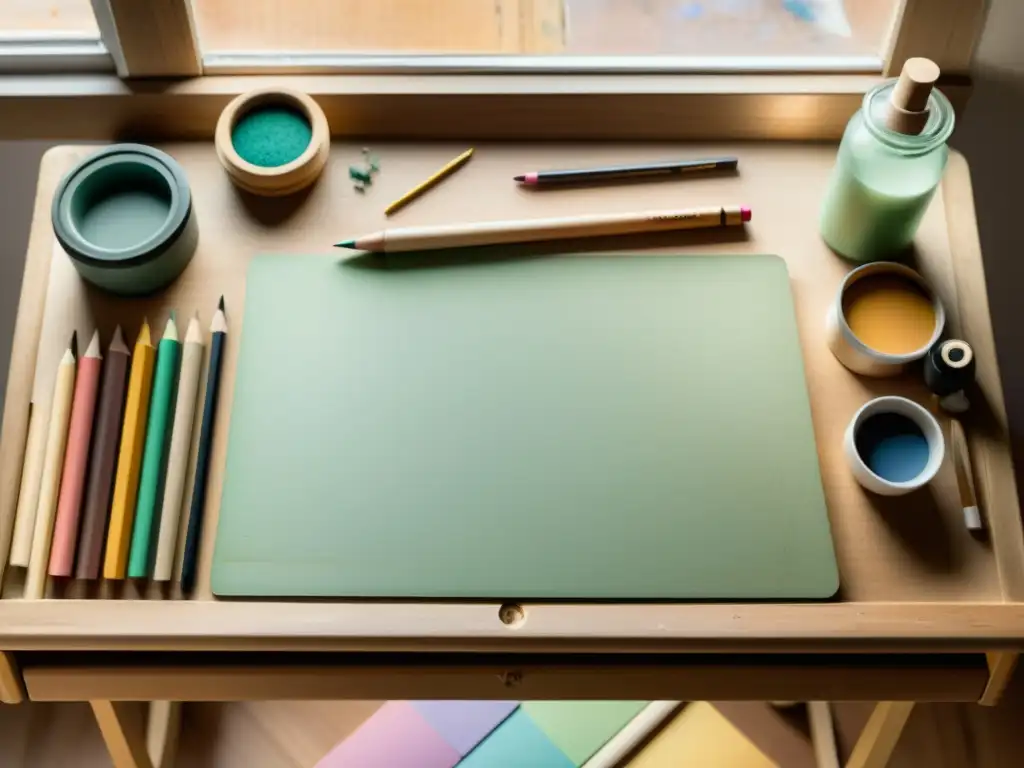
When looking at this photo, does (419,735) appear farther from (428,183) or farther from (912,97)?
(912,97)

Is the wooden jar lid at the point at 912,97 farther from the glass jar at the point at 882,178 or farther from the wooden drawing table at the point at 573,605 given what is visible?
the wooden drawing table at the point at 573,605

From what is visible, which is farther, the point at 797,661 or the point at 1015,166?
the point at 1015,166

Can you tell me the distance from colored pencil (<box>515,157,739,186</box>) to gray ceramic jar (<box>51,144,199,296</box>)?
9.1 inches

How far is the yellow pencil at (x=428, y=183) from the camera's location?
2.46 feet

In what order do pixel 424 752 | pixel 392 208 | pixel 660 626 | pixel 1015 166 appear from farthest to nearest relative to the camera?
pixel 424 752 < pixel 1015 166 < pixel 392 208 < pixel 660 626

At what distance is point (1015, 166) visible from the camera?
1010 millimetres

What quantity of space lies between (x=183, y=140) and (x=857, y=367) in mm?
491

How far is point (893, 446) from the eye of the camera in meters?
0.67

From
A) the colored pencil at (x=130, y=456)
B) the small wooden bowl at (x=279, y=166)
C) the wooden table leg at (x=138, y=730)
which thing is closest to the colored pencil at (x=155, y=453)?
the colored pencil at (x=130, y=456)

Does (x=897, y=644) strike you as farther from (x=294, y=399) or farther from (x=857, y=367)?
(x=294, y=399)

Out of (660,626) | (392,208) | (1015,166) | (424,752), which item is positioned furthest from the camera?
(424,752)

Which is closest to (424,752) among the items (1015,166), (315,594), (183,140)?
(315,594)

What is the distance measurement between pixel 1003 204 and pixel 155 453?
0.81 metres

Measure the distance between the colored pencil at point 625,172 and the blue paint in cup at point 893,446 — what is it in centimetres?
21
